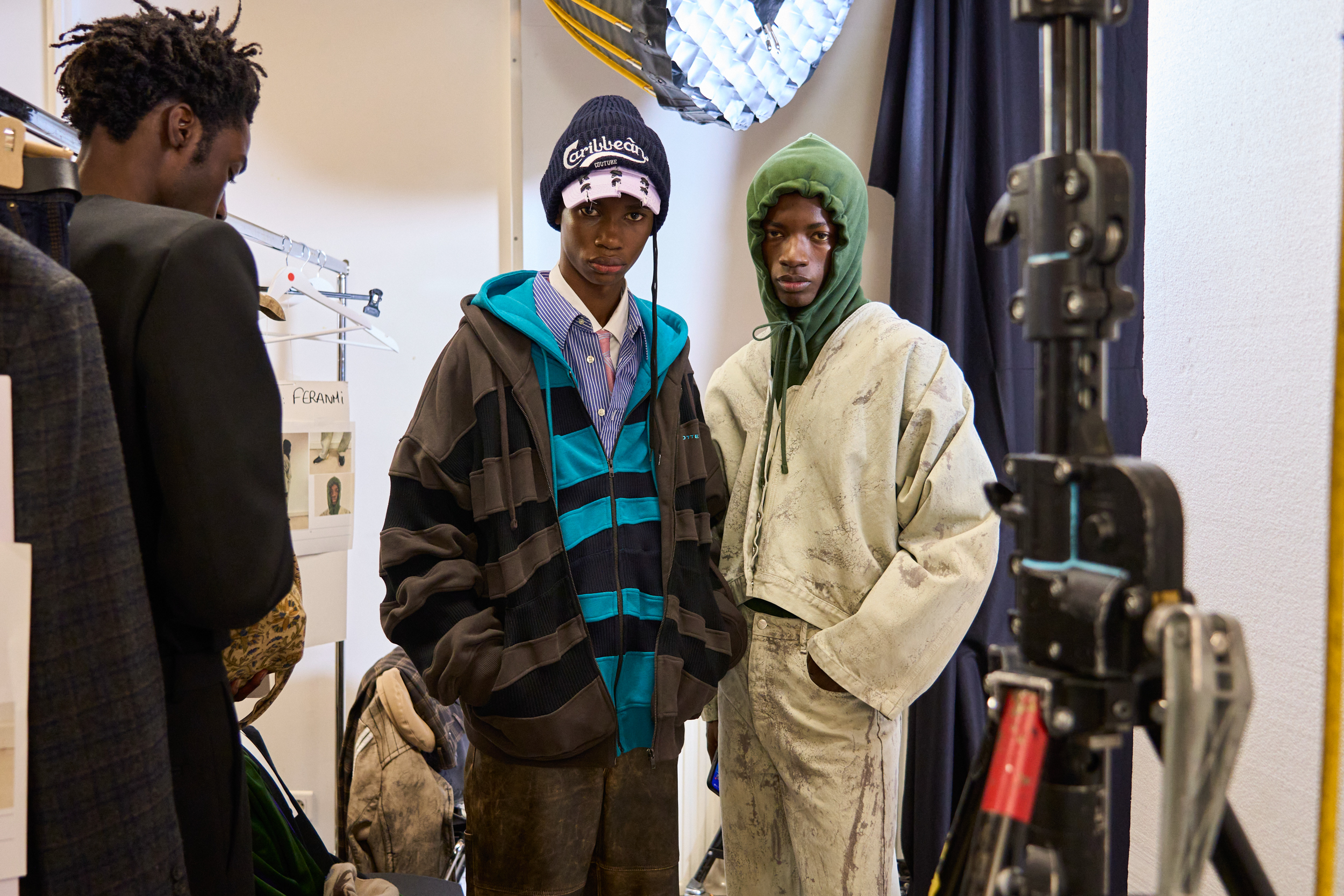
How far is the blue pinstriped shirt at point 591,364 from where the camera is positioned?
1.32 m

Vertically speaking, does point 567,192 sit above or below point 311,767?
above

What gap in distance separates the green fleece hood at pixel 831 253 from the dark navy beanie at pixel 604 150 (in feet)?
0.62

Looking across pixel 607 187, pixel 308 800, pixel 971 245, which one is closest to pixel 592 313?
pixel 607 187

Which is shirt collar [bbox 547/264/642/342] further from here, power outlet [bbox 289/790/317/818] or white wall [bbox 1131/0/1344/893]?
power outlet [bbox 289/790/317/818]

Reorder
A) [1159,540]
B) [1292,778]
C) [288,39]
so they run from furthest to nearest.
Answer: [288,39] < [1292,778] < [1159,540]

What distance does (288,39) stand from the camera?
95.3 inches

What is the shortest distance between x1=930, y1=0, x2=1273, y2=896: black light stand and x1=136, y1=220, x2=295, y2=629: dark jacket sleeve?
69cm

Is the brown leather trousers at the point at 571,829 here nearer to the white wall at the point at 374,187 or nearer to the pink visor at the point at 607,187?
the pink visor at the point at 607,187

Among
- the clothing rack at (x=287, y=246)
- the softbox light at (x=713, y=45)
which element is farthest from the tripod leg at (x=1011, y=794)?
the softbox light at (x=713, y=45)

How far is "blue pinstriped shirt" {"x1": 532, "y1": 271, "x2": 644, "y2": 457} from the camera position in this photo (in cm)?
132

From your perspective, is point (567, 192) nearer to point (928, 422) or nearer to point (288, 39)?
point (928, 422)

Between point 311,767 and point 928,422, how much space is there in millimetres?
2055

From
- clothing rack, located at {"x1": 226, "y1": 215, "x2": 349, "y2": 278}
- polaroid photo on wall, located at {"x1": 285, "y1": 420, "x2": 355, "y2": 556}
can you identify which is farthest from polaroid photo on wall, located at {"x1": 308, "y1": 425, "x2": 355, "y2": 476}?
clothing rack, located at {"x1": 226, "y1": 215, "x2": 349, "y2": 278}

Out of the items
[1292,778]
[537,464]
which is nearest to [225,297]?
[537,464]
